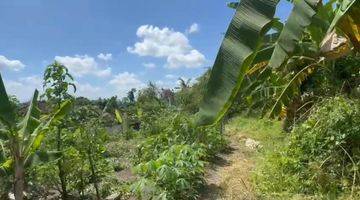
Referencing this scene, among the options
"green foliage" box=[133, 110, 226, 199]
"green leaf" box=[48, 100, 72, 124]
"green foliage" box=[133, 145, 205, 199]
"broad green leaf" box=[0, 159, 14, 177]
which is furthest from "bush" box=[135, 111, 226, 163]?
"broad green leaf" box=[0, 159, 14, 177]

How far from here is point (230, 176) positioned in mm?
8281

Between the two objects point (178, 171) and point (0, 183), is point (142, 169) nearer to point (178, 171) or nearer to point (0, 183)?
point (178, 171)

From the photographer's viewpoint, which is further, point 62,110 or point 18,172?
point 62,110

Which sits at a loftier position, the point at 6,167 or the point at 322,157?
the point at 6,167

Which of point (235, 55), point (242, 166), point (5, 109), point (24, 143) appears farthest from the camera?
point (242, 166)

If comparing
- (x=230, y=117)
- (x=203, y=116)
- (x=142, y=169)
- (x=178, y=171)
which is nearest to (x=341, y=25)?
(x=178, y=171)

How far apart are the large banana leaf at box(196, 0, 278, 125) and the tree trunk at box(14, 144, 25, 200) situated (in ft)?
12.9

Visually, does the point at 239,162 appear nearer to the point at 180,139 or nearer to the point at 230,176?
the point at 180,139

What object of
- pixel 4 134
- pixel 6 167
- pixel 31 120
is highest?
pixel 31 120

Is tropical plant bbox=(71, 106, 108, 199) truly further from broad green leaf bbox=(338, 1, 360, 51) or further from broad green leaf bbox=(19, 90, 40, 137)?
broad green leaf bbox=(338, 1, 360, 51)

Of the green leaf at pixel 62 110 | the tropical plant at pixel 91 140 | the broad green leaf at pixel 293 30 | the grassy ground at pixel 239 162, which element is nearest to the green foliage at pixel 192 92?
the grassy ground at pixel 239 162

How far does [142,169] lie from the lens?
7.20 meters

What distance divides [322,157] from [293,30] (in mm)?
3803

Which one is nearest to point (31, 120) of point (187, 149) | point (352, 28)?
point (187, 149)
